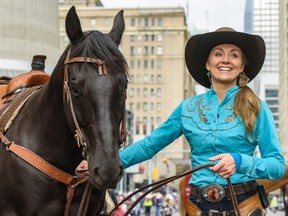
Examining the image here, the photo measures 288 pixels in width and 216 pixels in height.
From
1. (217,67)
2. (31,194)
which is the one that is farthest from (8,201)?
(217,67)

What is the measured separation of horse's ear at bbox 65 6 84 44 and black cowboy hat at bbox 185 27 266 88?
83cm

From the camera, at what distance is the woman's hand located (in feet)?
11.9

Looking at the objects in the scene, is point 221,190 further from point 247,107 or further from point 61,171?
point 61,171

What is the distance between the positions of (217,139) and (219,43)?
2.24 ft

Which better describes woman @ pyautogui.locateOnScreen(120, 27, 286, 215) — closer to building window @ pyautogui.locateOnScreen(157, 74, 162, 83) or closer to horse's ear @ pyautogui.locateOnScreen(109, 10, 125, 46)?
horse's ear @ pyautogui.locateOnScreen(109, 10, 125, 46)

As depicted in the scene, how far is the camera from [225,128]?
4.08 meters

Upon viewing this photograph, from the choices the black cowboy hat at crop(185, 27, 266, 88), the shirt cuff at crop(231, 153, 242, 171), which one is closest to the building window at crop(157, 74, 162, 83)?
the black cowboy hat at crop(185, 27, 266, 88)

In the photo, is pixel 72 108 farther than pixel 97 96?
Yes

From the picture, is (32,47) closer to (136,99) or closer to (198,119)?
(198,119)

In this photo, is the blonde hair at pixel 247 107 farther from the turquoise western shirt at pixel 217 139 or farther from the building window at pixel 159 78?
the building window at pixel 159 78

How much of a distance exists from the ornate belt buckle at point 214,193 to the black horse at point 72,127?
0.65 meters

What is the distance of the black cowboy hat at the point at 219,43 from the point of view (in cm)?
427

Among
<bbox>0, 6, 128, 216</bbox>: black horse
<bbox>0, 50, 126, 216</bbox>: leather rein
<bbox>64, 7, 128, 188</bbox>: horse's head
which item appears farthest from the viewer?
<bbox>0, 50, 126, 216</bbox>: leather rein

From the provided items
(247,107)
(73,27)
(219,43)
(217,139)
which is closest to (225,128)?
(217,139)
